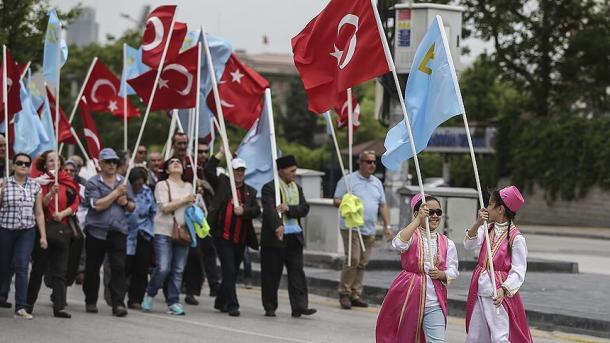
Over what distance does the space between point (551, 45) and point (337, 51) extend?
31.5 metres

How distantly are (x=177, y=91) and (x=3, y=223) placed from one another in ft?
12.3

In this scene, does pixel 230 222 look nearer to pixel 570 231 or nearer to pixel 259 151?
pixel 259 151

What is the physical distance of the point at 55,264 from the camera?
13422mm

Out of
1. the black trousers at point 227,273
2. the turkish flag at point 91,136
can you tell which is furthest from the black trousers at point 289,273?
the turkish flag at point 91,136

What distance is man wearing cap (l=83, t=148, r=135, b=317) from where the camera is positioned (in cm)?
1366

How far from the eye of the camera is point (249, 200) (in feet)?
47.5

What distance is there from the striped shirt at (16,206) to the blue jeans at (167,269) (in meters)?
1.63

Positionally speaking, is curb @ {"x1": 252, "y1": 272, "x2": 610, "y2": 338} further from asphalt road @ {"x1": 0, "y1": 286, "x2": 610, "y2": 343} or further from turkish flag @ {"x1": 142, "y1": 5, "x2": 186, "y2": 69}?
turkish flag @ {"x1": 142, "y1": 5, "x2": 186, "y2": 69}

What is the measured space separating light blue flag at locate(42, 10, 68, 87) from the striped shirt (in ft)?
6.67

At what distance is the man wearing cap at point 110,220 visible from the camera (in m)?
13.7

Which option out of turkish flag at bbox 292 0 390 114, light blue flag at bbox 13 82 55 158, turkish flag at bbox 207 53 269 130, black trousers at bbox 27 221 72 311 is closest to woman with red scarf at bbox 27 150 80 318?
black trousers at bbox 27 221 72 311

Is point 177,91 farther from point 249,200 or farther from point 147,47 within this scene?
point 249,200

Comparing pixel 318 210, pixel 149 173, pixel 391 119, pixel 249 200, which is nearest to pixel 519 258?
pixel 249 200

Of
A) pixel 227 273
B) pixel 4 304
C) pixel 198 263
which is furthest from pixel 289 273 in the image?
pixel 4 304
